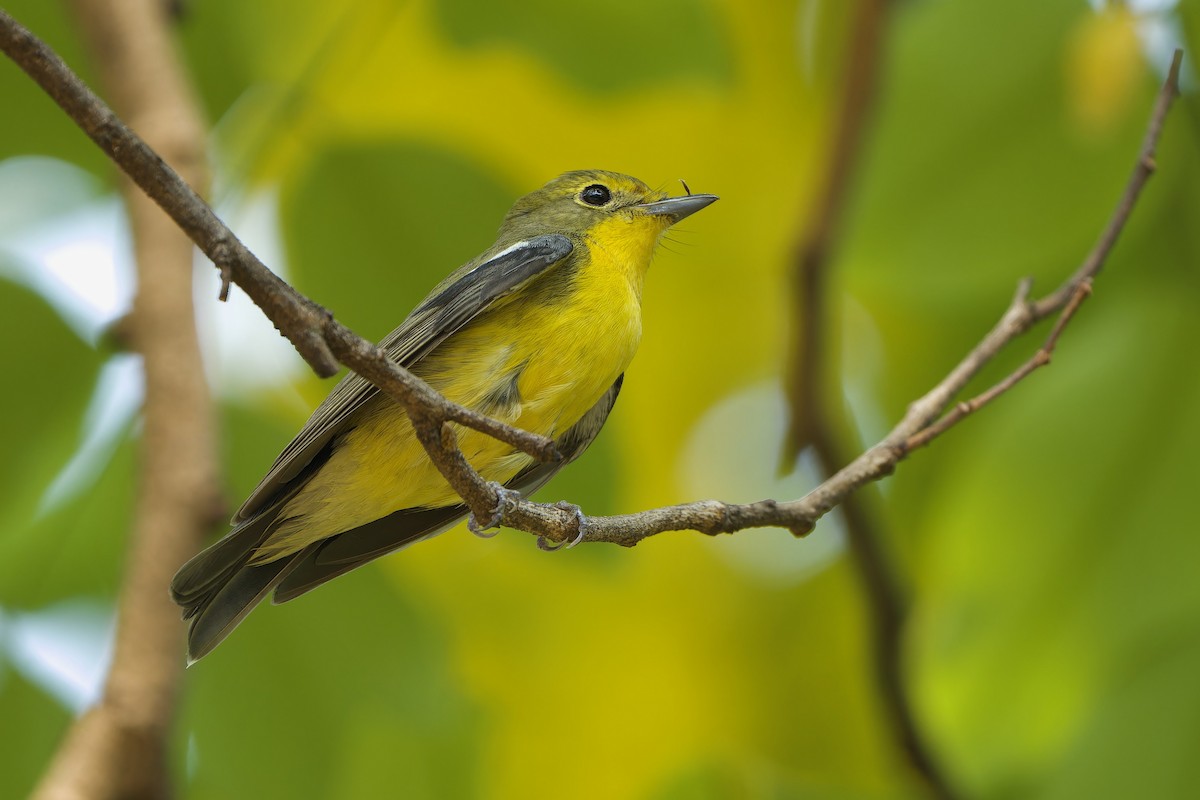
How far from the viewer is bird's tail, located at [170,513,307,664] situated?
286 centimetres

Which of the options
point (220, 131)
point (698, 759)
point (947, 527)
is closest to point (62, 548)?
point (220, 131)

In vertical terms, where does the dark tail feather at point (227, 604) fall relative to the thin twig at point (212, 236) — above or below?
below

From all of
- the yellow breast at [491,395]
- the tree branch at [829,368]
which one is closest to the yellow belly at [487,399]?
the yellow breast at [491,395]

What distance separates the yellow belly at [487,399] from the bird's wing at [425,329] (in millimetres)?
97

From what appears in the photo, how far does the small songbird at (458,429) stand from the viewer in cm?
301

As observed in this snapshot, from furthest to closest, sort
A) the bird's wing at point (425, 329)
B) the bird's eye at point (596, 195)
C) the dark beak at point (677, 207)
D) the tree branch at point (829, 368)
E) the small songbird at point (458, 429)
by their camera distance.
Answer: the bird's eye at point (596, 195) < the tree branch at point (829, 368) < the dark beak at point (677, 207) < the small songbird at point (458, 429) < the bird's wing at point (425, 329)

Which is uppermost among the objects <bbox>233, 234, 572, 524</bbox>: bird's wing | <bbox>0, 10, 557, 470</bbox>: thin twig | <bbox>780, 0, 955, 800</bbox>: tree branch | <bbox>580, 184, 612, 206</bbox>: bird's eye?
<bbox>0, 10, 557, 470</bbox>: thin twig

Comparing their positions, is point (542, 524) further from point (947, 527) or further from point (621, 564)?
point (947, 527)

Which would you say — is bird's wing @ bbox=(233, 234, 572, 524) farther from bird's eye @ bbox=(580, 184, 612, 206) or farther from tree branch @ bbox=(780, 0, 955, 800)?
tree branch @ bbox=(780, 0, 955, 800)

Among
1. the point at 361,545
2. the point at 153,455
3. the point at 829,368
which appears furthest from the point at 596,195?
the point at 153,455

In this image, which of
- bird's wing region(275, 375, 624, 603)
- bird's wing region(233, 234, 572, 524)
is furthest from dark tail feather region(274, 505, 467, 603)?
bird's wing region(233, 234, 572, 524)

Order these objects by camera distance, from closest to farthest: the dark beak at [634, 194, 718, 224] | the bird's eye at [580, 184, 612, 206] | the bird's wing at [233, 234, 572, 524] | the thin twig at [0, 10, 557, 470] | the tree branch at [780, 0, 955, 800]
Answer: the thin twig at [0, 10, 557, 470] < the bird's wing at [233, 234, 572, 524] < the dark beak at [634, 194, 718, 224] < the tree branch at [780, 0, 955, 800] < the bird's eye at [580, 184, 612, 206]

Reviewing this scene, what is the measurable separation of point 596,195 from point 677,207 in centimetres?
37

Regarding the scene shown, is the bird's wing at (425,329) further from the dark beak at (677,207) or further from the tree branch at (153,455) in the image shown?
the dark beak at (677,207)
